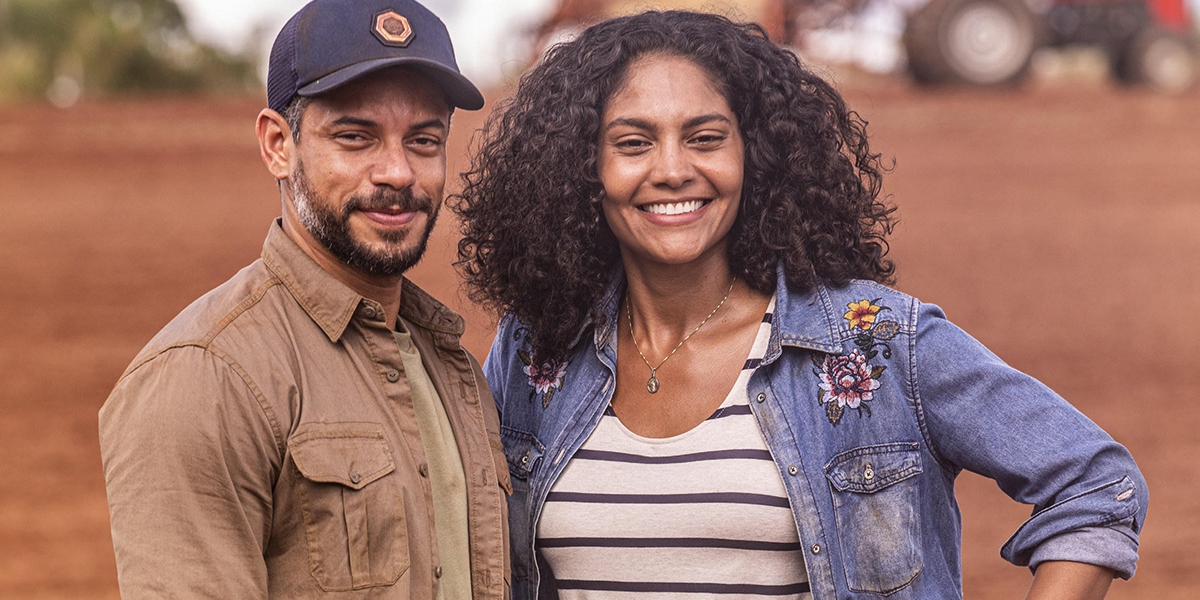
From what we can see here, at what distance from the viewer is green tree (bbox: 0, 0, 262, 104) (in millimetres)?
24734

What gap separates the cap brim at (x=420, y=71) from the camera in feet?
7.95

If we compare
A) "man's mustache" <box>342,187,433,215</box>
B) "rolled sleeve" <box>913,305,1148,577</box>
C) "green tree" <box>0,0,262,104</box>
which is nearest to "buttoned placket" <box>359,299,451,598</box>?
"man's mustache" <box>342,187,433,215</box>

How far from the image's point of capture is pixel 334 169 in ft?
8.20

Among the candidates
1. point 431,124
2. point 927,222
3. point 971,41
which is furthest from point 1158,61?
point 431,124

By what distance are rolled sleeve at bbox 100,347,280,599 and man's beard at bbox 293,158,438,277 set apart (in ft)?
1.41

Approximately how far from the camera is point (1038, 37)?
698 inches

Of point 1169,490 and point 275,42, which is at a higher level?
point 275,42

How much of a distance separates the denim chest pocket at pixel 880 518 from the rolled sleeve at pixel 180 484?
1198 millimetres

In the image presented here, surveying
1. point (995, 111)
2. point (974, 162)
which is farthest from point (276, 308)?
point (995, 111)

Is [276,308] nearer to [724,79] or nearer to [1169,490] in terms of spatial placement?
[724,79]

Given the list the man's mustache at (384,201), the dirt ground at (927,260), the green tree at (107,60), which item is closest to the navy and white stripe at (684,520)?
the man's mustache at (384,201)

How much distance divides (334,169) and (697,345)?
986 mm

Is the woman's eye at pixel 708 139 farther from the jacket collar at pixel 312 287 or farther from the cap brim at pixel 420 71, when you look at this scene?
the jacket collar at pixel 312 287

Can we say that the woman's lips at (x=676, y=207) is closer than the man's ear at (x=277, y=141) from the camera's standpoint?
No
